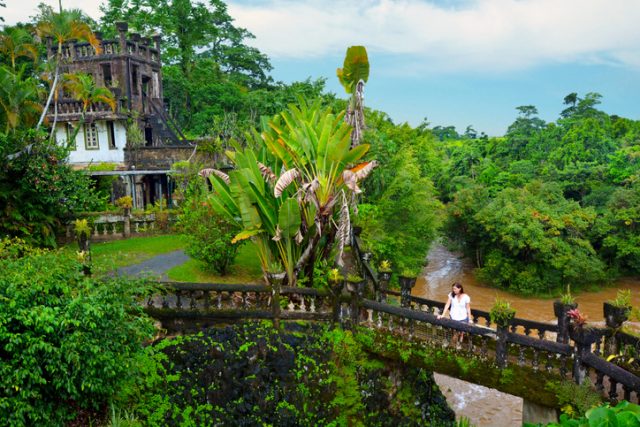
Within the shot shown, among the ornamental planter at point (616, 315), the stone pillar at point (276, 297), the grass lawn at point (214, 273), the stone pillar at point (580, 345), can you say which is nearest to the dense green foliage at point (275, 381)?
the stone pillar at point (276, 297)

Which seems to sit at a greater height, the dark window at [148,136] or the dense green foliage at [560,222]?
the dark window at [148,136]

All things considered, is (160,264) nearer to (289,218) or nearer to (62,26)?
(289,218)

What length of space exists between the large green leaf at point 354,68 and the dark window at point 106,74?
22.2 metres

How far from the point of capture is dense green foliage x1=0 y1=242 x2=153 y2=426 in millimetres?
7363

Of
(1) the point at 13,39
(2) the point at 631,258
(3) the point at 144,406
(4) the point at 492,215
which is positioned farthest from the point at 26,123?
(2) the point at 631,258

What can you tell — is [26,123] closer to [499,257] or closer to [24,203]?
[24,203]

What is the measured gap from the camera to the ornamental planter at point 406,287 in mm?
11589

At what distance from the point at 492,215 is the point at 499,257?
7.63 ft

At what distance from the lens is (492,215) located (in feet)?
90.0

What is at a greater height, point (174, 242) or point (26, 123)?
point (26, 123)

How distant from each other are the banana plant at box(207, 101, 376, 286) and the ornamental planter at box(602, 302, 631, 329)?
17.7 ft

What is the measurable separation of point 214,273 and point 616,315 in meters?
10.8

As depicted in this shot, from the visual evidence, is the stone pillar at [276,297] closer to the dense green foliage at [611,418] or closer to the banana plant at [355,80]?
the banana plant at [355,80]

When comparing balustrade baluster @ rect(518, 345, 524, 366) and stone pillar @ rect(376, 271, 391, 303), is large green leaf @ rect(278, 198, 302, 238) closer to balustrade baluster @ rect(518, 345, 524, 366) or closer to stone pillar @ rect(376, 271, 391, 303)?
stone pillar @ rect(376, 271, 391, 303)
